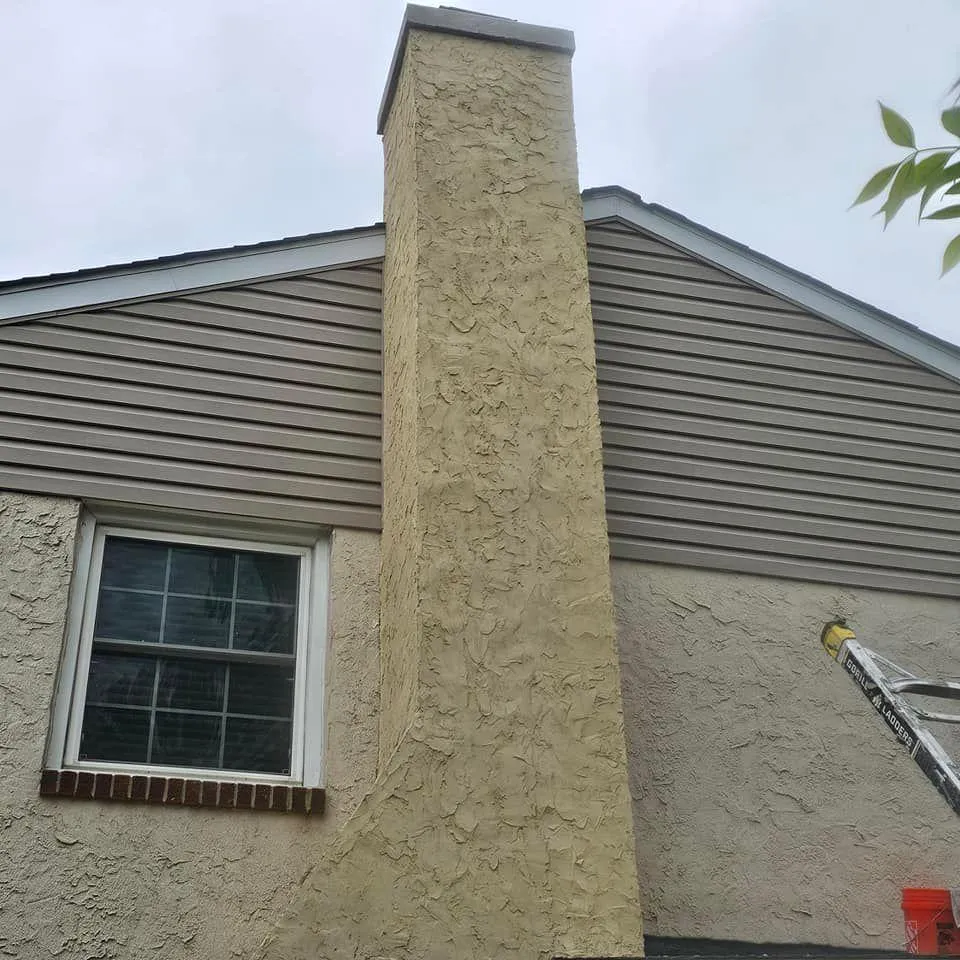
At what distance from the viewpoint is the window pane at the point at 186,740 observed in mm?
5586

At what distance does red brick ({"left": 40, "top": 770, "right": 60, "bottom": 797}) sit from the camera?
5.19 meters

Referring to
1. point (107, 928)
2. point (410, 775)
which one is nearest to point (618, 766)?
point (410, 775)

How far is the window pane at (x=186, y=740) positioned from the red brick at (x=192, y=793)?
0.27m

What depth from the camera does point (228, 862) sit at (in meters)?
5.24

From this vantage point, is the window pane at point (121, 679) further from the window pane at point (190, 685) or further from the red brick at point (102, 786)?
the red brick at point (102, 786)

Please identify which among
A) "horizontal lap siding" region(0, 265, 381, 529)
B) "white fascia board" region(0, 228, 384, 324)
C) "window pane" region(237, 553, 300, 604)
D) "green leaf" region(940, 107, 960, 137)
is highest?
"white fascia board" region(0, 228, 384, 324)

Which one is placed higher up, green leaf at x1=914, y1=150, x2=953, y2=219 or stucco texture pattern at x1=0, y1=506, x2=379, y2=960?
green leaf at x1=914, y1=150, x2=953, y2=219

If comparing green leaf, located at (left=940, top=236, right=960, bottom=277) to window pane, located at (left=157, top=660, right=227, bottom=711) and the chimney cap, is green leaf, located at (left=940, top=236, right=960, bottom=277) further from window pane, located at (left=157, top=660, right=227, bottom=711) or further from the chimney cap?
the chimney cap

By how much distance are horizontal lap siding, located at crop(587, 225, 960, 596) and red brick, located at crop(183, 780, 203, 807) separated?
2.31 m

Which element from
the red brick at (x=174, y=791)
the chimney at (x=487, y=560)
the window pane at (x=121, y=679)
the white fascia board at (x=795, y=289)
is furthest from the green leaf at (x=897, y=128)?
the white fascia board at (x=795, y=289)

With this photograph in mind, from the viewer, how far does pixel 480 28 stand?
22.4 feet

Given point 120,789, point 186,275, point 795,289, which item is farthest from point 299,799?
point 795,289

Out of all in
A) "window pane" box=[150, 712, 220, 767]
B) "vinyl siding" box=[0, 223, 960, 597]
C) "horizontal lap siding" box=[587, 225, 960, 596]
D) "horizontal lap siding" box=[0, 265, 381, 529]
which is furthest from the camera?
"horizontal lap siding" box=[587, 225, 960, 596]

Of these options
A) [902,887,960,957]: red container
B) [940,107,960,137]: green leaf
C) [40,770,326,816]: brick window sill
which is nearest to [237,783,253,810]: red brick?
[40,770,326,816]: brick window sill
